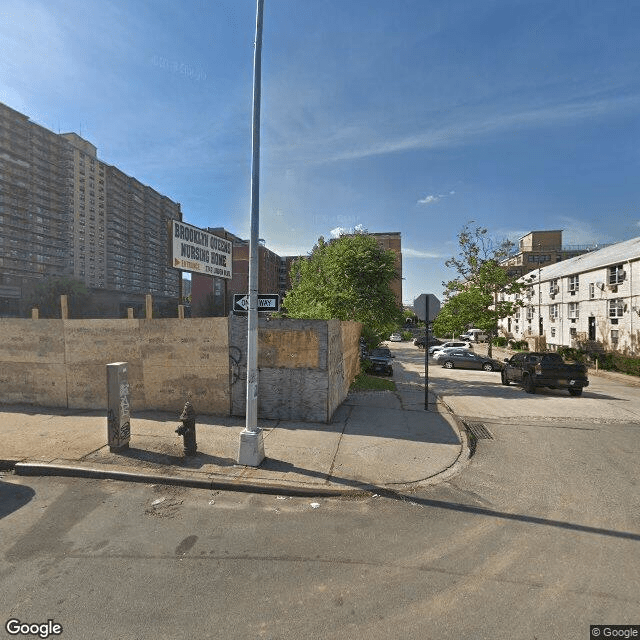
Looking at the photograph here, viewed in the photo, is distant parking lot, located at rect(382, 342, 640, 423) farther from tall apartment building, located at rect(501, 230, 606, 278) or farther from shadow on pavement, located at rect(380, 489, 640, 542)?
tall apartment building, located at rect(501, 230, 606, 278)

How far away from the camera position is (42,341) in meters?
9.26

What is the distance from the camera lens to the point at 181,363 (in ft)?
27.8

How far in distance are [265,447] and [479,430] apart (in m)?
4.98

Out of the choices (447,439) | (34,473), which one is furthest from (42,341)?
(447,439)

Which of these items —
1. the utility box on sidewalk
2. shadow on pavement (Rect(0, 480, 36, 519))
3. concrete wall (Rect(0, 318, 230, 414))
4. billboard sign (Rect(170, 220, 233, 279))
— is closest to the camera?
shadow on pavement (Rect(0, 480, 36, 519))

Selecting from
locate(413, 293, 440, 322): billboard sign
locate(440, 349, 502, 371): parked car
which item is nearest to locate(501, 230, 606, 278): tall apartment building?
locate(440, 349, 502, 371): parked car

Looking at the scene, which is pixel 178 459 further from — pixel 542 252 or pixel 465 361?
pixel 542 252

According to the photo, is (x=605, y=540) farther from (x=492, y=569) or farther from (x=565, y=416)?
(x=565, y=416)

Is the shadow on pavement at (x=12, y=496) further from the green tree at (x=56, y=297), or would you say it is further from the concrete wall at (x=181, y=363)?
the green tree at (x=56, y=297)

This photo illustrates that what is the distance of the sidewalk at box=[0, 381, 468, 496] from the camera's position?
5.23m

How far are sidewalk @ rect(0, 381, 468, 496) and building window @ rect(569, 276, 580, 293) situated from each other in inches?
1179

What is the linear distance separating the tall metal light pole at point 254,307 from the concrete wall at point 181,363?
2.42 meters

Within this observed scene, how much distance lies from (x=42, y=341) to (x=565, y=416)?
14.0m

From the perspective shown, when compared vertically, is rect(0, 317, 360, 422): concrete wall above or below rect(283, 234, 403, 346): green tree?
below
